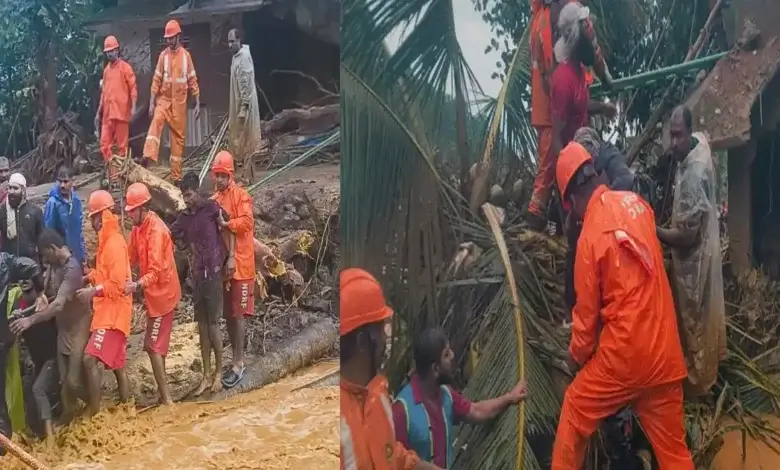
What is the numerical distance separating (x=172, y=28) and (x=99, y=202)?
802 millimetres

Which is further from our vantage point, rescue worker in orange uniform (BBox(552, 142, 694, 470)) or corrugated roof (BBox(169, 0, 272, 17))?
corrugated roof (BBox(169, 0, 272, 17))

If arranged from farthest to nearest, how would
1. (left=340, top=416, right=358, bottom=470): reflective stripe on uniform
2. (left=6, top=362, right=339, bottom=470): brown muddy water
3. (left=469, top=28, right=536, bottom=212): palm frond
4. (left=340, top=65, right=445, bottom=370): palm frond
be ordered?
(left=6, top=362, right=339, bottom=470): brown muddy water
(left=340, top=416, right=358, bottom=470): reflective stripe on uniform
(left=340, top=65, right=445, bottom=370): palm frond
(left=469, top=28, right=536, bottom=212): palm frond

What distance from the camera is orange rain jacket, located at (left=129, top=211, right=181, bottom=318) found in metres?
3.51

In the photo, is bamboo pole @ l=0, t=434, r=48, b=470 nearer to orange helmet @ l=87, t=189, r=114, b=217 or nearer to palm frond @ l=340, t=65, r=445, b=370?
orange helmet @ l=87, t=189, r=114, b=217

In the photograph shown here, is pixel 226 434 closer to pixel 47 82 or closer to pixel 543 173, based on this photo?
pixel 543 173

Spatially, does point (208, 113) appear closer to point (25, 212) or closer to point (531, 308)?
point (25, 212)

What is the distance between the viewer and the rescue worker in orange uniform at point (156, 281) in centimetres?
352

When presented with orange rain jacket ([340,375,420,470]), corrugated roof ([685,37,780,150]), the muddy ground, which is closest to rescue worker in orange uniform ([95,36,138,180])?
the muddy ground

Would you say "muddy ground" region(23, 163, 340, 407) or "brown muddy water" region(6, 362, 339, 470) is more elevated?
"muddy ground" region(23, 163, 340, 407)

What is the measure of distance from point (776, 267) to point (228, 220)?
80.3 inches

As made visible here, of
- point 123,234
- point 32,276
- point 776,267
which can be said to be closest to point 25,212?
point 32,276

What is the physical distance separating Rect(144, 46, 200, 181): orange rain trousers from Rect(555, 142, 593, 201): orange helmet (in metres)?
1.60

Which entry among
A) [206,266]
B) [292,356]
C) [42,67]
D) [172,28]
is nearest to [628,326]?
[292,356]

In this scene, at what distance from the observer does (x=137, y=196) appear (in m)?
3.58
